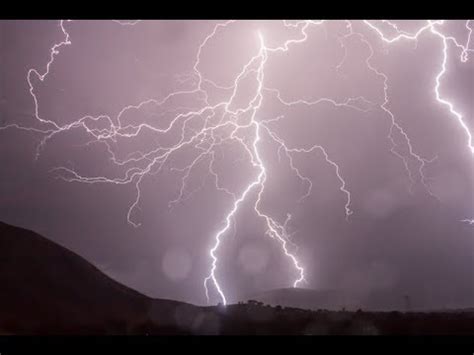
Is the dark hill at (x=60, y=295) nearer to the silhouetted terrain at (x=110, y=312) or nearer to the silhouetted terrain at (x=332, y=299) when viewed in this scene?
the silhouetted terrain at (x=110, y=312)

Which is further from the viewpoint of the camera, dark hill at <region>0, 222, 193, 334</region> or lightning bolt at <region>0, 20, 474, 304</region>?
lightning bolt at <region>0, 20, 474, 304</region>

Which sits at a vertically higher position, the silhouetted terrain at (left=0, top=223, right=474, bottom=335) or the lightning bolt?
the lightning bolt

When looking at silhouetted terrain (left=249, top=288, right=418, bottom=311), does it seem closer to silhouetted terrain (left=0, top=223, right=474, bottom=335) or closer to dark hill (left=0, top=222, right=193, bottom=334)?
silhouetted terrain (left=0, top=223, right=474, bottom=335)

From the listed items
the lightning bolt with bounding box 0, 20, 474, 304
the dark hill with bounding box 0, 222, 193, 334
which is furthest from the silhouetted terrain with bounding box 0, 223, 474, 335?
the lightning bolt with bounding box 0, 20, 474, 304

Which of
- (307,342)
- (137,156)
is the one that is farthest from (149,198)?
(307,342)

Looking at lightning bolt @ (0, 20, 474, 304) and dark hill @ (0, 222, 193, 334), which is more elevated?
lightning bolt @ (0, 20, 474, 304)

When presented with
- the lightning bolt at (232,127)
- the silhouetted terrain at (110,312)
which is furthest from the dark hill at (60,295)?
the lightning bolt at (232,127)
